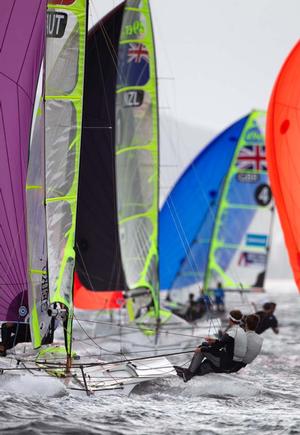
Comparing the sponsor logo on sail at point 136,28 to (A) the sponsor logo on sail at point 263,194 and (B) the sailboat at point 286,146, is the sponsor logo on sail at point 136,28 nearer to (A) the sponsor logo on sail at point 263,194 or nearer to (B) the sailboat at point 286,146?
(B) the sailboat at point 286,146

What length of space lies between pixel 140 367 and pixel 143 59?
7.21 m

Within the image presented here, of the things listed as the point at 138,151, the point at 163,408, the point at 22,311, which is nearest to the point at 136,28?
the point at 138,151

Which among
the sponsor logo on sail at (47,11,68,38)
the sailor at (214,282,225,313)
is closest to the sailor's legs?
the sponsor logo on sail at (47,11,68,38)

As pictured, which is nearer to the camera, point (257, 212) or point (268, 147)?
point (268, 147)

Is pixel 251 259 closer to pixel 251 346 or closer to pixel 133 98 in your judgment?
pixel 133 98

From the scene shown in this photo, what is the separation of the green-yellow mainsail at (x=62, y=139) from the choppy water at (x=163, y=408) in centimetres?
92

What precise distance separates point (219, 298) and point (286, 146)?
343 inches

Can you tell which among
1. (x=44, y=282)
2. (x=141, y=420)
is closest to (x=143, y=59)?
(x=44, y=282)

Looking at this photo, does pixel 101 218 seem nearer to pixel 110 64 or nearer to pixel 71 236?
pixel 110 64

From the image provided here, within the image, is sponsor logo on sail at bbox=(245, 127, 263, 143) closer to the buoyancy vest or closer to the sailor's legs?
the buoyancy vest

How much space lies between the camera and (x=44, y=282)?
9766 millimetres

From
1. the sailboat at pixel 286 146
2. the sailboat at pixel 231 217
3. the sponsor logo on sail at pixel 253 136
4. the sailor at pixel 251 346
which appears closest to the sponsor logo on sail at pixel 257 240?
the sailboat at pixel 231 217

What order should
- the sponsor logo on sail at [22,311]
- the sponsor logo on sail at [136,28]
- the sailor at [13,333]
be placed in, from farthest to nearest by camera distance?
the sponsor logo on sail at [136,28] < the sailor at [13,333] < the sponsor logo on sail at [22,311]

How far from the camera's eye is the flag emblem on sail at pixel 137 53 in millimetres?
15750
